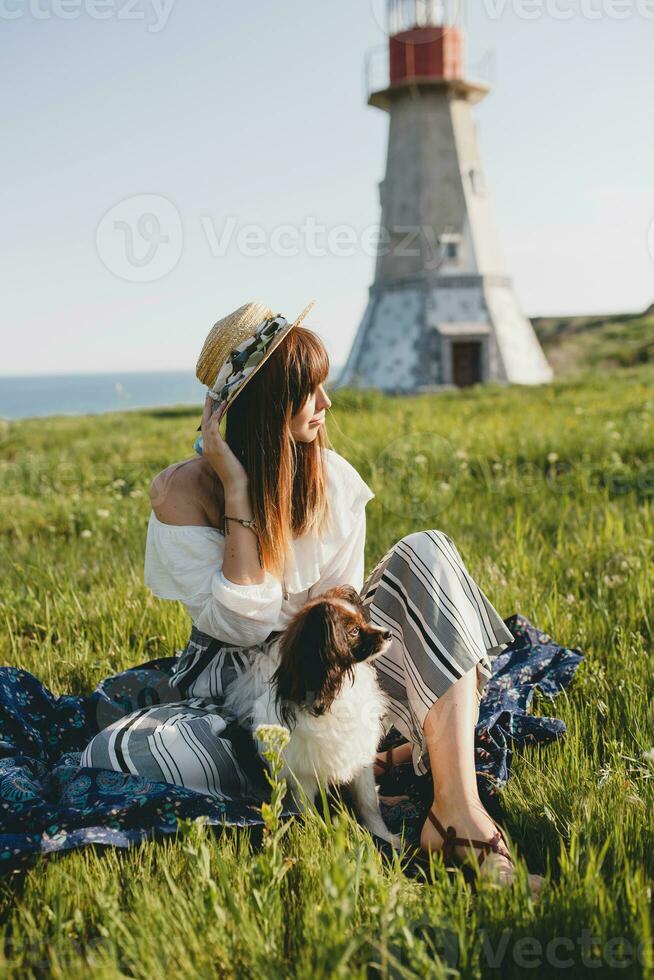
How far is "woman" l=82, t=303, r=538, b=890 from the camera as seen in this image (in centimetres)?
247

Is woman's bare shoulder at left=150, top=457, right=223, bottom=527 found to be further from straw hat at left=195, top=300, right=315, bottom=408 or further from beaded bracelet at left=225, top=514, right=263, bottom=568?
straw hat at left=195, top=300, right=315, bottom=408

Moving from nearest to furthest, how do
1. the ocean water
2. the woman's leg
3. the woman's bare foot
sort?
the woman's bare foot
the woman's leg
the ocean water

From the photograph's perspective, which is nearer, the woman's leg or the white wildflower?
the white wildflower

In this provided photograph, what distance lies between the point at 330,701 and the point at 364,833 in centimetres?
35

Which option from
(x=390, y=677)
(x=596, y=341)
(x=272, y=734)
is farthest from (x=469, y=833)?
(x=596, y=341)

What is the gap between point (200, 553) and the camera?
279 cm

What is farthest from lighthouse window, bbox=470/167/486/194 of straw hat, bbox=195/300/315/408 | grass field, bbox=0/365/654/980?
straw hat, bbox=195/300/315/408

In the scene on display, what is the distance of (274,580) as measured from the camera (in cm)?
269

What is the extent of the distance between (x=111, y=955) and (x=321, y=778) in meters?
0.82

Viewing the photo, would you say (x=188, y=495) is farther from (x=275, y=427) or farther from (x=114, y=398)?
(x=114, y=398)

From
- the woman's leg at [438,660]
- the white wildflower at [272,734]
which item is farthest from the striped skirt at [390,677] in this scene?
the white wildflower at [272,734]

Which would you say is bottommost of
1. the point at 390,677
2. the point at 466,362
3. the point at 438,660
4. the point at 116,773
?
the point at 116,773

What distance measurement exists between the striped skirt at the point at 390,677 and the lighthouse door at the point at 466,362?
22809 millimetres

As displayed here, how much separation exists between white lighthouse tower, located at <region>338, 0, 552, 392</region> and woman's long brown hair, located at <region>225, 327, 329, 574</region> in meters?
21.9
